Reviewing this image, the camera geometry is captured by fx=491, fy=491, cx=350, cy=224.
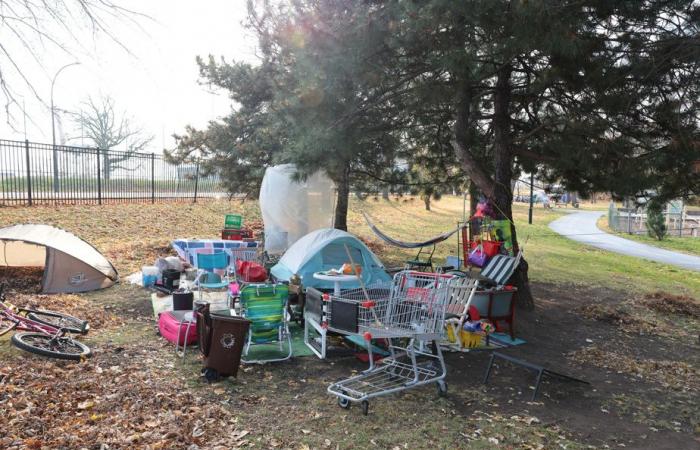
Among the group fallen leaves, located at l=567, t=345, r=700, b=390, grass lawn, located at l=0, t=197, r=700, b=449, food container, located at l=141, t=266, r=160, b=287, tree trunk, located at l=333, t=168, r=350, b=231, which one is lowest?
fallen leaves, located at l=567, t=345, r=700, b=390

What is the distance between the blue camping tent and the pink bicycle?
128 inches

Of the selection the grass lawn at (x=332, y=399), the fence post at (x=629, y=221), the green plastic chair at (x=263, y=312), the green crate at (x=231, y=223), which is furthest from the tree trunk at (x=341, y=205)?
the fence post at (x=629, y=221)

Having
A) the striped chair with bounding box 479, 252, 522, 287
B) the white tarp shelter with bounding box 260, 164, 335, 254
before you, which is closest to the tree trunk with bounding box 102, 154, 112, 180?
the white tarp shelter with bounding box 260, 164, 335, 254

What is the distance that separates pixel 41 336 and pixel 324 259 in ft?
13.7

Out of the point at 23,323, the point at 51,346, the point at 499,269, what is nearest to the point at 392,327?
the point at 499,269

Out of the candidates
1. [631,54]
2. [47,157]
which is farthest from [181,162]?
[631,54]

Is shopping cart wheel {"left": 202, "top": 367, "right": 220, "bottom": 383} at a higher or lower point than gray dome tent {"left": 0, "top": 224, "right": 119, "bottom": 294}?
lower

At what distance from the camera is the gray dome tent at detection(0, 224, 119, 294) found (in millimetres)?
7656

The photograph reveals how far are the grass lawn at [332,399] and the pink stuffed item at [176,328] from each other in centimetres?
13

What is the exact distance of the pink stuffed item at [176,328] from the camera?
5441 millimetres

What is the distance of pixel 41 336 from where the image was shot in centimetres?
511

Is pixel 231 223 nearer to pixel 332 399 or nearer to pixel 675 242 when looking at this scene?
pixel 332 399

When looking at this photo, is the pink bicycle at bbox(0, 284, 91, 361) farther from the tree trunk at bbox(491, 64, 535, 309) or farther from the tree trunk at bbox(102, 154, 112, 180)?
the tree trunk at bbox(102, 154, 112, 180)

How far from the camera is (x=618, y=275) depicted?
1255 cm
